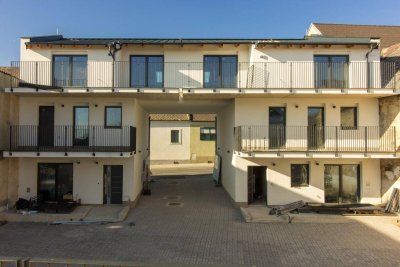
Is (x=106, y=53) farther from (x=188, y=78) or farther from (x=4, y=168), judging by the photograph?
(x=4, y=168)

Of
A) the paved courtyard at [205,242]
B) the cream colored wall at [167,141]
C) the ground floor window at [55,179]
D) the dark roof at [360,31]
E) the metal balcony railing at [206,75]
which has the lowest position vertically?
the paved courtyard at [205,242]

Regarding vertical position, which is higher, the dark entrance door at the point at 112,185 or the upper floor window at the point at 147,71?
the upper floor window at the point at 147,71

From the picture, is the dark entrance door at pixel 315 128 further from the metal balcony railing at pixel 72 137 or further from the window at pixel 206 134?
the window at pixel 206 134

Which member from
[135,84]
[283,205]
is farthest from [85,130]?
[283,205]

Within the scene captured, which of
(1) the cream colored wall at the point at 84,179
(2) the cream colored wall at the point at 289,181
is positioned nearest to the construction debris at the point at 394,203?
(2) the cream colored wall at the point at 289,181

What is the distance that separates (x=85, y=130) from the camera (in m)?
15.3

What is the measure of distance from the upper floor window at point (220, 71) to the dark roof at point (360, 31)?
1067cm

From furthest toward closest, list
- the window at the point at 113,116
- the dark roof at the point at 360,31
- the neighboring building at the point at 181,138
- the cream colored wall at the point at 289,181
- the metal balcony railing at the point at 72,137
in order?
the neighboring building at the point at 181,138, the dark roof at the point at 360,31, the window at the point at 113,116, the cream colored wall at the point at 289,181, the metal balcony railing at the point at 72,137

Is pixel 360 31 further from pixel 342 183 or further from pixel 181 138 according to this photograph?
pixel 181 138

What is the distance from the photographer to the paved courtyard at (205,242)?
942cm

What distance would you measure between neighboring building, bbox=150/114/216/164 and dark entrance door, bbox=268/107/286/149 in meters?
18.2

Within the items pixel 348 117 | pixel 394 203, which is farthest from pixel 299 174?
pixel 394 203

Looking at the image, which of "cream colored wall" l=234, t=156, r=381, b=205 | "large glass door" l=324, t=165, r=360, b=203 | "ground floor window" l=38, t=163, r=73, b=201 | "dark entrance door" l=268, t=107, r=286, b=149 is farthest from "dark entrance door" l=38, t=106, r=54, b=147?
"large glass door" l=324, t=165, r=360, b=203

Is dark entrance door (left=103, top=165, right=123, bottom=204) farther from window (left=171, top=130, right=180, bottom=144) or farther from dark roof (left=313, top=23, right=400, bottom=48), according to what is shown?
window (left=171, top=130, right=180, bottom=144)
